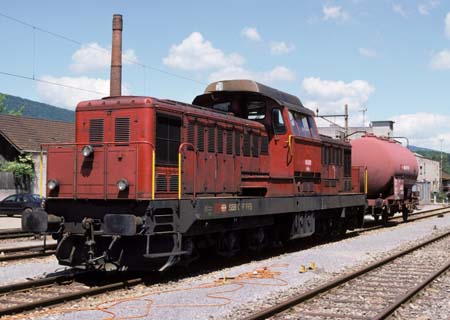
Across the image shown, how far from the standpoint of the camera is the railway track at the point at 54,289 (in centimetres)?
813

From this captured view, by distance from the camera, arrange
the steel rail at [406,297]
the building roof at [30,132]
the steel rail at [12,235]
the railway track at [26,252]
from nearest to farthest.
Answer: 1. the steel rail at [406,297]
2. the railway track at [26,252]
3. the steel rail at [12,235]
4. the building roof at [30,132]

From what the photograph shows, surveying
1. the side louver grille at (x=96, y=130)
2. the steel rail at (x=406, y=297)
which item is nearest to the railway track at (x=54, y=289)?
the side louver grille at (x=96, y=130)

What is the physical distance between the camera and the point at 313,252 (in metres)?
14.8

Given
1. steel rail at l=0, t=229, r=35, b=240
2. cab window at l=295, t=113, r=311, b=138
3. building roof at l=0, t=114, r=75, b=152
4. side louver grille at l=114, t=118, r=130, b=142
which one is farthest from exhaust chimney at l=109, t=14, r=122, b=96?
side louver grille at l=114, t=118, r=130, b=142

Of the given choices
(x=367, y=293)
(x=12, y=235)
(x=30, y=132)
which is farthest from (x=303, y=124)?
(x=30, y=132)

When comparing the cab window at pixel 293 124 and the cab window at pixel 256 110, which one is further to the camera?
the cab window at pixel 293 124

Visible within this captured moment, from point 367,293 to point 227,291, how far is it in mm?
2313

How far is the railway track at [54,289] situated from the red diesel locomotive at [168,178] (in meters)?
0.36

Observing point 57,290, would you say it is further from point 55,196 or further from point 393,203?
point 393,203

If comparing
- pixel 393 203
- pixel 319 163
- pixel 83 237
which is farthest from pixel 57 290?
pixel 393 203

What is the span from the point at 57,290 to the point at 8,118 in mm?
33890

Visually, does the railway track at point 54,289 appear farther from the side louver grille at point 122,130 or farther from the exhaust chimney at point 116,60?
the exhaust chimney at point 116,60

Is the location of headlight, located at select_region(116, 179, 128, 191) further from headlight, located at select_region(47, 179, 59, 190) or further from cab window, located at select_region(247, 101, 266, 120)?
cab window, located at select_region(247, 101, 266, 120)

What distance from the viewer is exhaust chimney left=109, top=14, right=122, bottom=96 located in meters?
25.8
